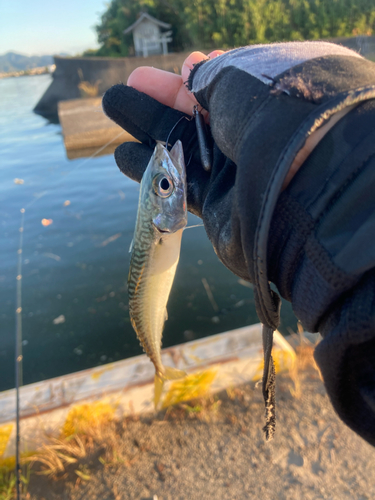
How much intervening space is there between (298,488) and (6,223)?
7870 millimetres

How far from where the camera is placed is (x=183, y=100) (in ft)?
7.32

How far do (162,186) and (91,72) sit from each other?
1129 inches

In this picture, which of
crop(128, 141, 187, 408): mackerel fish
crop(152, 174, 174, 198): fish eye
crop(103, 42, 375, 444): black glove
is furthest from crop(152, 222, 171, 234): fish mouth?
crop(103, 42, 375, 444): black glove

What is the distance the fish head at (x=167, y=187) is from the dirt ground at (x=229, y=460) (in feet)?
7.10

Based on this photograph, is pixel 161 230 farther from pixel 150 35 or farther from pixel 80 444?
pixel 150 35

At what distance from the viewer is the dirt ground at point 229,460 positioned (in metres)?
2.62

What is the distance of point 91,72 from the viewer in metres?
26.0

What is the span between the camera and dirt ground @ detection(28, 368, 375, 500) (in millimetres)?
2625

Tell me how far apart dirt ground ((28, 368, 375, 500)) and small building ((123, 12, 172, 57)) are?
35084 mm

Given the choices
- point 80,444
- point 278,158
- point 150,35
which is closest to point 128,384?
point 80,444

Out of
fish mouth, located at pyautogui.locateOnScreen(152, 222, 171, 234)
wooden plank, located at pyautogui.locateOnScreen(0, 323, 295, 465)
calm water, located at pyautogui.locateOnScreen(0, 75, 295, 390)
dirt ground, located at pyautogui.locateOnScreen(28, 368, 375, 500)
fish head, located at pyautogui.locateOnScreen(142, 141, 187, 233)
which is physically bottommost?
calm water, located at pyautogui.locateOnScreen(0, 75, 295, 390)

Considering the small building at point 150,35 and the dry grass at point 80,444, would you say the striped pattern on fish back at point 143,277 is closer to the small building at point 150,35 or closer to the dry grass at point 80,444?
the dry grass at point 80,444

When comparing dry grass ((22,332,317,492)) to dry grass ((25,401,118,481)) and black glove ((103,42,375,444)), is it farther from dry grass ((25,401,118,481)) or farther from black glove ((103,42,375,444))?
black glove ((103,42,375,444))

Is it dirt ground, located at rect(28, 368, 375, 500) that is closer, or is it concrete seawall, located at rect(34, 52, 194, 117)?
dirt ground, located at rect(28, 368, 375, 500)
